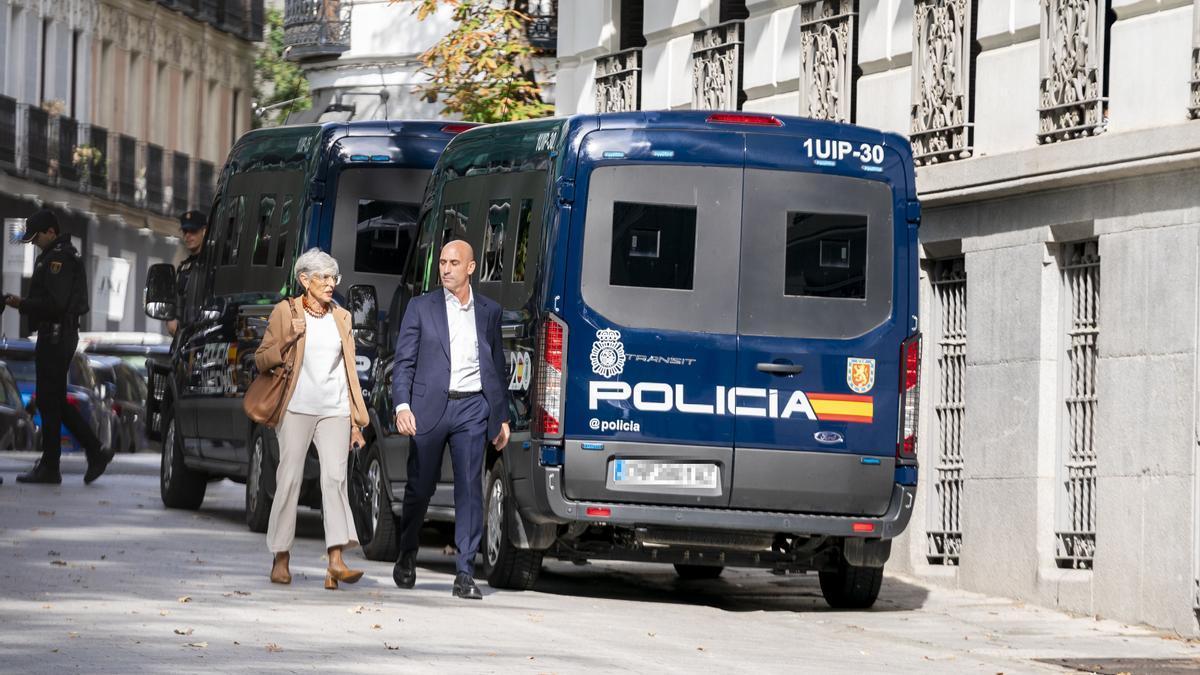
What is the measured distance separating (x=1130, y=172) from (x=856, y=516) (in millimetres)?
2944

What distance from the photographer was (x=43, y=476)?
2391 cm

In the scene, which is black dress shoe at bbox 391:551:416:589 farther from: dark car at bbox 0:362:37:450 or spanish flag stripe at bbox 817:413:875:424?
dark car at bbox 0:362:37:450

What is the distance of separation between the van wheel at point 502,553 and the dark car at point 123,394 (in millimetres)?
23094

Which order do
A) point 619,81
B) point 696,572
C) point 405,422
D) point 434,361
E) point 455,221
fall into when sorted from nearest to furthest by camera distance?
point 405,422 < point 434,361 < point 455,221 < point 696,572 < point 619,81

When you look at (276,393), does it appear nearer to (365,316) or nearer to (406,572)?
(406,572)

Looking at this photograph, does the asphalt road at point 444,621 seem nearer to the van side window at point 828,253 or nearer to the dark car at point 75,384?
the van side window at point 828,253

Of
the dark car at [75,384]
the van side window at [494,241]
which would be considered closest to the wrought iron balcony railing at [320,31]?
the dark car at [75,384]

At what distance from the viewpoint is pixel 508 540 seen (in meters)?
16.0

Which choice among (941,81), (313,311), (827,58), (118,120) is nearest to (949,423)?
(941,81)

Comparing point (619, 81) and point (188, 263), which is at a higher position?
point (619, 81)

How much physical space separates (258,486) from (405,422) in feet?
17.7

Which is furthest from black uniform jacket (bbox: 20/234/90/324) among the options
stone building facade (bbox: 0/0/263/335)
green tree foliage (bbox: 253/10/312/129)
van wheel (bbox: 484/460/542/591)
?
green tree foliage (bbox: 253/10/312/129)

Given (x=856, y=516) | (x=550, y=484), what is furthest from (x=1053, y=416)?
(x=550, y=484)

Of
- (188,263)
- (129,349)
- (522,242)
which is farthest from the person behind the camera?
(129,349)
